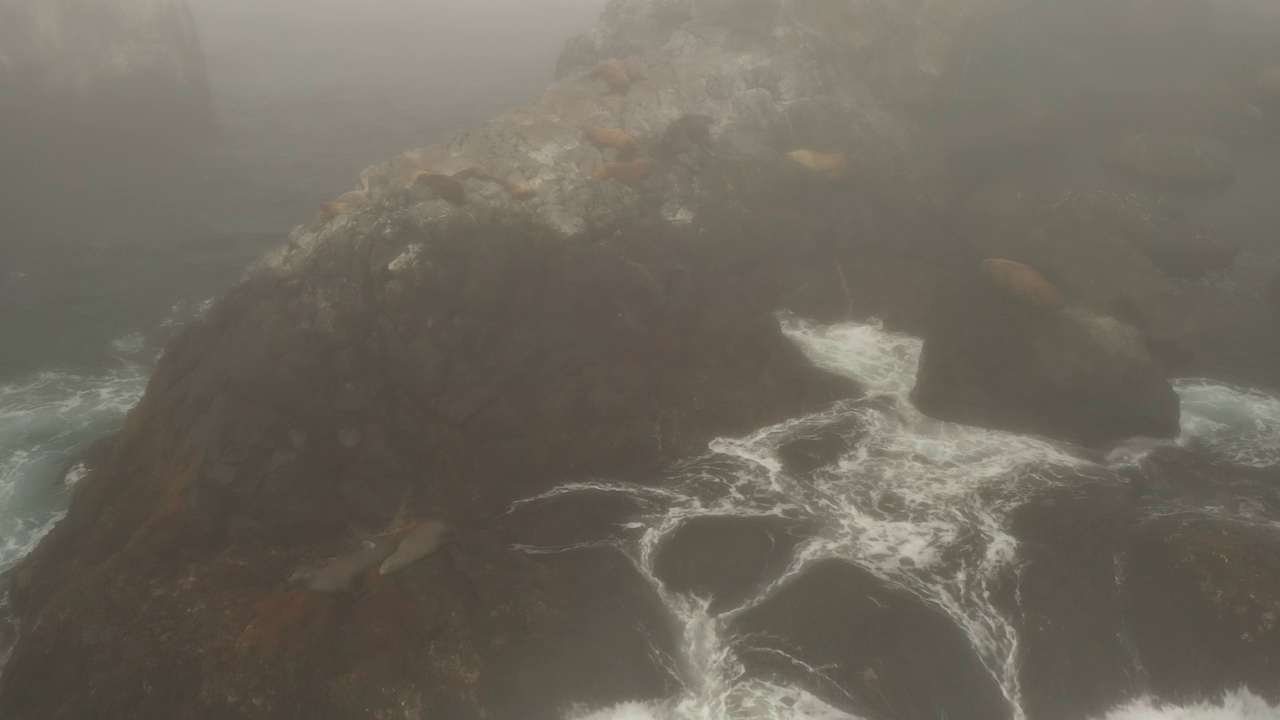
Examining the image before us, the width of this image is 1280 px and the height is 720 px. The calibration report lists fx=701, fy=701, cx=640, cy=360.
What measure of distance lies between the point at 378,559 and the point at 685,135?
2405 cm

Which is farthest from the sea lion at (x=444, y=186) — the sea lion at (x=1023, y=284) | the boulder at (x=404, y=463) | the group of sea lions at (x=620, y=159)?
→ the sea lion at (x=1023, y=284)

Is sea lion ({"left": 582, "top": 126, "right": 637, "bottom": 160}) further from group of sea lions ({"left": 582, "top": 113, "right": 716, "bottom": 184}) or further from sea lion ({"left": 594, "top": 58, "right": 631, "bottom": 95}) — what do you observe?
sea lion ({"left": 594, "top": 58, "right": 631, "bottom": 95})

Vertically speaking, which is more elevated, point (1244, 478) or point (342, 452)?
point (342, 452)

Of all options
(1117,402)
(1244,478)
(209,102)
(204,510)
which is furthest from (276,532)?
(209,102)

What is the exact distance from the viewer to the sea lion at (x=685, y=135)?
111 feet

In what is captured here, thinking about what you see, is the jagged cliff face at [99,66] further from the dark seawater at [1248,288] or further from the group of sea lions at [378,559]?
the dark seawater at [1248,288]

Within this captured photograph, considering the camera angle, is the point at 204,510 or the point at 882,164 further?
the point at 882,164

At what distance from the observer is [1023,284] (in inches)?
1139

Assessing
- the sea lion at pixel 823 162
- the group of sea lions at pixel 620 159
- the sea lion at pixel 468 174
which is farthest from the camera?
the sea lion at pixel 823 162

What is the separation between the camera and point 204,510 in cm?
2152

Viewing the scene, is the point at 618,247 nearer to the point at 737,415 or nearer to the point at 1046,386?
the point at 737,415

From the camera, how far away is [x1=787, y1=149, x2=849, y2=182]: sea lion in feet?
118

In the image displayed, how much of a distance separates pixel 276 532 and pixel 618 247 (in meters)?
16.3

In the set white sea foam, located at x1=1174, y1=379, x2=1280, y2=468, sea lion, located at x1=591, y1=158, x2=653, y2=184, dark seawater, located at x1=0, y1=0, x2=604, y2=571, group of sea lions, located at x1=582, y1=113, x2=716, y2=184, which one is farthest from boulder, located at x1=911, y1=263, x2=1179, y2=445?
dark seawater, located at x1=0, y1=0, x2=604, y2=571
